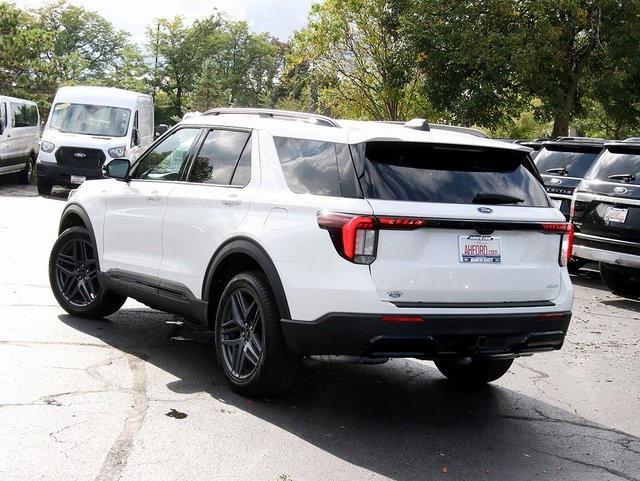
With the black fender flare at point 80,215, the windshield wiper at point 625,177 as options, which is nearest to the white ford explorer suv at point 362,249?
the black fender flare at point 80,215

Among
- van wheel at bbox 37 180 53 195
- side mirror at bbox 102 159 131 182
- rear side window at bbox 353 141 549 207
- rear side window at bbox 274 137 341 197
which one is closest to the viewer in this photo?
rear side window at bbox 353 141 549 207

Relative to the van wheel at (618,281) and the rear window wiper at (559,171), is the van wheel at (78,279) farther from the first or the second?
the rear window wiper at (559,171)

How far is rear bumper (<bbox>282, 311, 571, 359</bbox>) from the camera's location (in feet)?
16.7

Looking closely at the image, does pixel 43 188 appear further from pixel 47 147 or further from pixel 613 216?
pixel 613 216

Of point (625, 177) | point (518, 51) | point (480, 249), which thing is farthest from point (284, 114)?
point (518, 51)

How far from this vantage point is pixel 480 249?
5336 mm

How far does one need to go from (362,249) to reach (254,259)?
814 mm

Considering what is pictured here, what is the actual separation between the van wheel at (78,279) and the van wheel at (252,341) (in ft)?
6.83

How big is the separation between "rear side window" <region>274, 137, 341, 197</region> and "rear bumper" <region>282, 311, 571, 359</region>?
76cm

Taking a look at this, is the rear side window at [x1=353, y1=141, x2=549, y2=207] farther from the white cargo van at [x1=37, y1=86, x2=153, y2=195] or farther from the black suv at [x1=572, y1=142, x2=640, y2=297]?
the white cargo van at [x1=37, y1=86, x2=153, y2=195]

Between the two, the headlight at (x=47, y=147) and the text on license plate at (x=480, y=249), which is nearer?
the text on license plate at (x=480, y=249)

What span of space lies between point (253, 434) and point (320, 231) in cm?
117

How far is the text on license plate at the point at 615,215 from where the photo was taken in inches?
436

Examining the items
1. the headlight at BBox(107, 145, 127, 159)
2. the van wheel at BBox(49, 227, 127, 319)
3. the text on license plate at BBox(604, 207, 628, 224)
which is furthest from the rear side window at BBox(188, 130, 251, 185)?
the headlight at BBox(107, 145, 127, 159)
